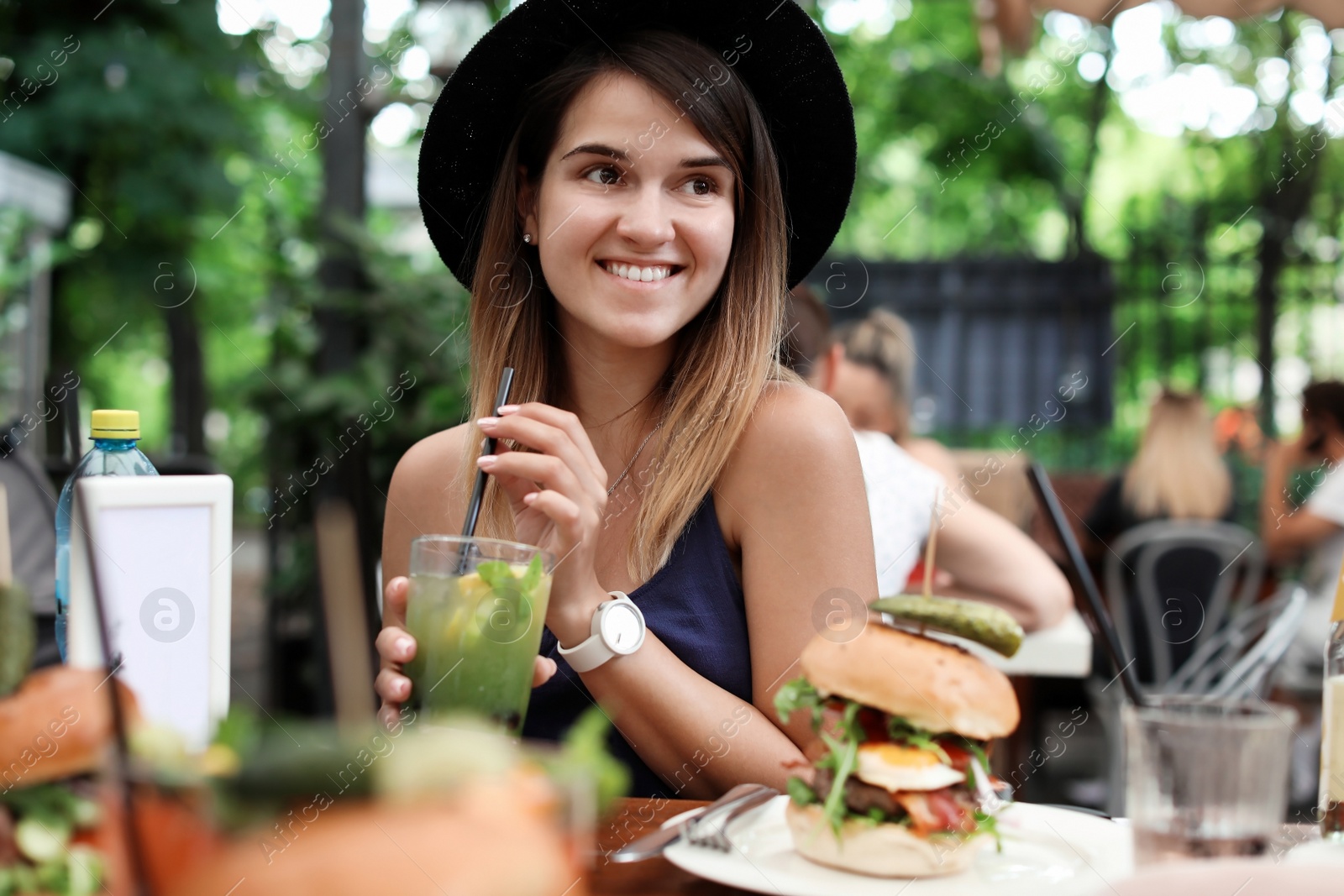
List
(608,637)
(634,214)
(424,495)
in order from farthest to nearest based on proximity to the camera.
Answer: (424,495) < (634,214) < (608,637)

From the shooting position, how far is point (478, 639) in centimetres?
115

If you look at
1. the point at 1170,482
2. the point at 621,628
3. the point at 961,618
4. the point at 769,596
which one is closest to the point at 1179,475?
the point at 1170,482

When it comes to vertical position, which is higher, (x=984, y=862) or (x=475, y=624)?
(x=475, y=624)

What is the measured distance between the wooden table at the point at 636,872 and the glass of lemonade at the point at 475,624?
0.49ft

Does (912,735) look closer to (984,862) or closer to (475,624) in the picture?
(984,862)

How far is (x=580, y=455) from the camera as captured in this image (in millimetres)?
1394

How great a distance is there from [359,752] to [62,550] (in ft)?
3.56

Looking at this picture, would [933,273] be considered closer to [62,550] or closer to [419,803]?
[62,550]

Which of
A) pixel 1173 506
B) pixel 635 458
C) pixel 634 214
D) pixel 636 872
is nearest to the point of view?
pixel 636 872

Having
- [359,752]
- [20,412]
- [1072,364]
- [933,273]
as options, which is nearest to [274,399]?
[20,412]

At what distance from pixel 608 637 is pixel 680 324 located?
0.62 metres

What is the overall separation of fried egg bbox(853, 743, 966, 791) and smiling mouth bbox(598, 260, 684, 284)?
948 mm

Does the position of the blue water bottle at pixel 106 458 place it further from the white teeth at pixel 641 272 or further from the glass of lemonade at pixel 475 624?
the white teeth at pixel 641 272

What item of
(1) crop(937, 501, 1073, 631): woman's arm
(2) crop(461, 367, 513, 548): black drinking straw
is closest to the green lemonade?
(2) crop(461, 367, 513, 548): black drinking straw
